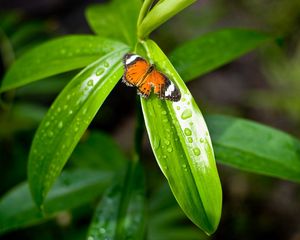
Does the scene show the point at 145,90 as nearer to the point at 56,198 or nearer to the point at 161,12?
the point at 161,12

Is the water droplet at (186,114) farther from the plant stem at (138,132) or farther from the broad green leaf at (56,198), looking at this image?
the broad green leaf at (56,198)

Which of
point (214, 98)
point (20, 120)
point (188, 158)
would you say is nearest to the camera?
point (188, 158)

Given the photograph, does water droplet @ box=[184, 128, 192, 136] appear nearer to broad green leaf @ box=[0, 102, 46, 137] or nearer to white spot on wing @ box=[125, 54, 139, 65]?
white spot on wing @ box=[125, 54, 139, 65]

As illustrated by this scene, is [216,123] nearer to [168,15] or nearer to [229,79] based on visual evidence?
[168,15]

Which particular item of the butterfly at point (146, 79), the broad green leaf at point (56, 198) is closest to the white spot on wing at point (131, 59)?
the butterfly at point (146, 79)

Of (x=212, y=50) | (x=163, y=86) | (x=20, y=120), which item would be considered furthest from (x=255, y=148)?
(x=20, y=120)

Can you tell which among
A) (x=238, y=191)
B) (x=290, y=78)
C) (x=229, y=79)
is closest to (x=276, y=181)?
(x=238, y=191)
